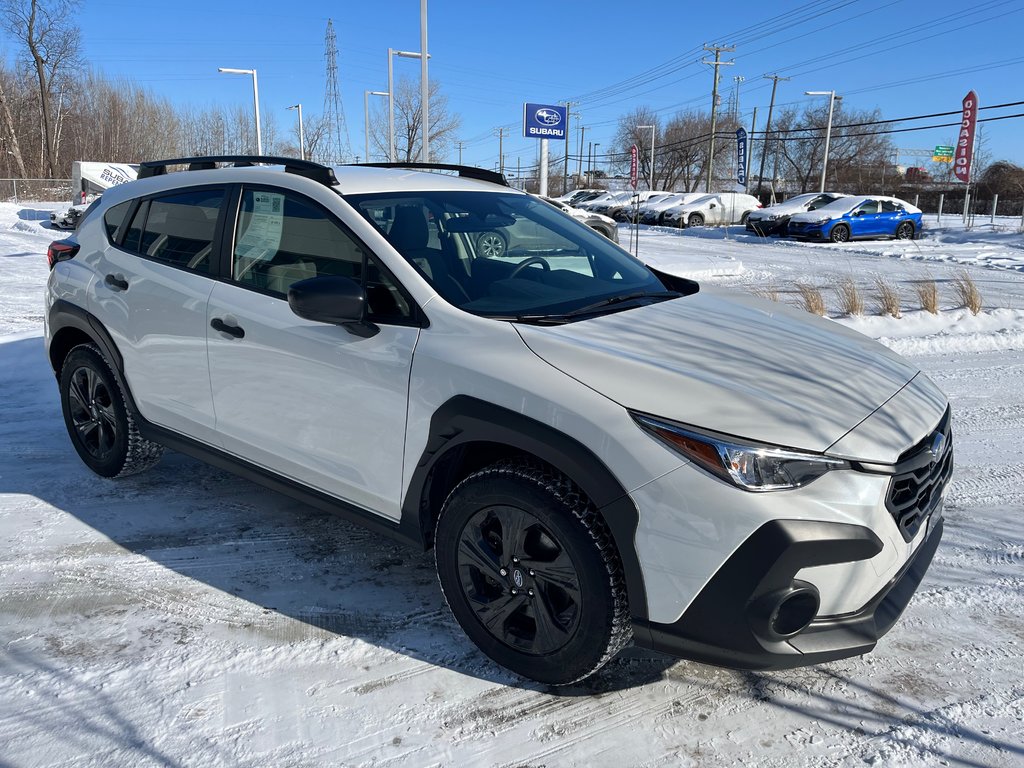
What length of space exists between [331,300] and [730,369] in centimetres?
146

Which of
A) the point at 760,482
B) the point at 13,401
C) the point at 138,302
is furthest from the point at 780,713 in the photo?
the point at 13,401

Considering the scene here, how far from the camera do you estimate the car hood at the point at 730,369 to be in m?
2.40

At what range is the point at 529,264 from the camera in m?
3.56

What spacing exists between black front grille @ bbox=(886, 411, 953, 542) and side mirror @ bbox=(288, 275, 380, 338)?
1898mm

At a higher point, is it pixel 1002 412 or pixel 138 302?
pixel 138 302

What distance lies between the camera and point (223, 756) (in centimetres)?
243

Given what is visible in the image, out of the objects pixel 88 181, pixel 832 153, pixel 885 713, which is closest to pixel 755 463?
→ pixel 885 713

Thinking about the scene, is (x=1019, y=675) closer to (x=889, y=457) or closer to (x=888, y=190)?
(x=889, y=457)

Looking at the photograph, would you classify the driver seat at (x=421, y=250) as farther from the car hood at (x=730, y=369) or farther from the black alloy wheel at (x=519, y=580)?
the black alloy wheel at (x=519, y=580)

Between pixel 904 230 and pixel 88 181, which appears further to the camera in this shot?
pixel 904 230

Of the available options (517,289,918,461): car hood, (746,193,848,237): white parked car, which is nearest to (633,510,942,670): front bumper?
(517,289,918,461): car hood

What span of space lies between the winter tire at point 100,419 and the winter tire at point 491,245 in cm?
221

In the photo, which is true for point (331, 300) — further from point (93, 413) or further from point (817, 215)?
point (817, 215)

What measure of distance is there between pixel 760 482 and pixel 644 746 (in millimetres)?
953
